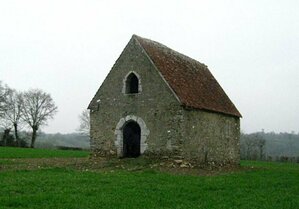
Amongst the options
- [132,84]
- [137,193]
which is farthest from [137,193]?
[132,84]

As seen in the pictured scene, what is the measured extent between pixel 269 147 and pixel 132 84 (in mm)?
92064

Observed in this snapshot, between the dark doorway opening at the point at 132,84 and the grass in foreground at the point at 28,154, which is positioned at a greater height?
the dark doorway opening at the point at 132,84

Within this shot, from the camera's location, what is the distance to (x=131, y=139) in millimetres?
27016

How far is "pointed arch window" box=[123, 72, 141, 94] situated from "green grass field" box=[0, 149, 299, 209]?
9315 mm

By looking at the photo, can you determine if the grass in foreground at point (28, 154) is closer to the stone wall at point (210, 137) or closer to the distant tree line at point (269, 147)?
the stone wall at point (210, 137)

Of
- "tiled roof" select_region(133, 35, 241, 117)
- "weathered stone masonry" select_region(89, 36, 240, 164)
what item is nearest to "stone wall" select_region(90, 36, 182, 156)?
"weathered stone masonry" select_region(89, 36, 240, 164)

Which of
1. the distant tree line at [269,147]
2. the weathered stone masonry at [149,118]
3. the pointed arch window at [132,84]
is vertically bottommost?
the distant tree line at [269,147]

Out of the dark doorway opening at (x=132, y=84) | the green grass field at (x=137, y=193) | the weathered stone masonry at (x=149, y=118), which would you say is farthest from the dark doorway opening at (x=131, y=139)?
the green grass field at (x=137, y=193)

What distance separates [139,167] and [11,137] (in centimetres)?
4466

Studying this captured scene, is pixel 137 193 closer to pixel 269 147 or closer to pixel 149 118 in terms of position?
pixel 149 118

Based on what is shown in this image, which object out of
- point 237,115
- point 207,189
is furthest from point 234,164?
point 207,189

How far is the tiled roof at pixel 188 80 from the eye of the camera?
24328 mm

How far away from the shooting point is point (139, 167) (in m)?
21.2

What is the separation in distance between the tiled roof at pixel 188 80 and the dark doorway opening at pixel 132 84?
1794 mm
